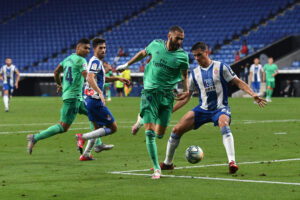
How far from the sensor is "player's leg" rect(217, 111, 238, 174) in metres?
9.54

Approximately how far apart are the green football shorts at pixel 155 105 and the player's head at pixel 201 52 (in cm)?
72

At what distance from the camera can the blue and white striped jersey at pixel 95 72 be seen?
1152 centimetres

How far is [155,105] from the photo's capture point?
32.2 feet

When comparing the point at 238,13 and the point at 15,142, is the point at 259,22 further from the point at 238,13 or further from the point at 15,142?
the point at 15,142

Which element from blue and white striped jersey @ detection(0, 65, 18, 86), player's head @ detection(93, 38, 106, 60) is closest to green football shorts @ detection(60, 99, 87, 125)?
player's head @ detection(93, 38, 106, 60)

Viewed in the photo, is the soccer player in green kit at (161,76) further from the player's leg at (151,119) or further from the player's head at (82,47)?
the player's head at (82,47)

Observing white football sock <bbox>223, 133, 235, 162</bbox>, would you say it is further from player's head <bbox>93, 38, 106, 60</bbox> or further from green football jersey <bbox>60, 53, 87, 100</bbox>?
green football jersey <bbox>60, 53, 87, 100</bbox>

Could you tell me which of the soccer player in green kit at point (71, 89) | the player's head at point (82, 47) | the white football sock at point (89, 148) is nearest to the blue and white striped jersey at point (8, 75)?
the soccer player in green kit at point (71, 89)

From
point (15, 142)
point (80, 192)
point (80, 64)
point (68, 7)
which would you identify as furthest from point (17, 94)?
point (80, 192)

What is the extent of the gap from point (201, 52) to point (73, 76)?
3099 millimetres

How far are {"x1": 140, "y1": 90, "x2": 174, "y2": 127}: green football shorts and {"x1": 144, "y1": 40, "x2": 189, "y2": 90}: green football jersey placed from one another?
0.30 ft

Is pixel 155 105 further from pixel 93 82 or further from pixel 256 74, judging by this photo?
pixel 256 74

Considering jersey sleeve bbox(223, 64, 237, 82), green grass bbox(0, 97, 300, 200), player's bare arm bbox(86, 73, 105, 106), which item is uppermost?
jersey sleeve bbox(223, 64, 237, 82)

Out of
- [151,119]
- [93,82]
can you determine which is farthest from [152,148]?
[93,82]
